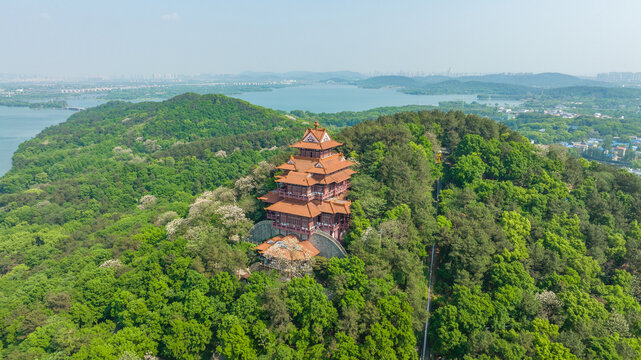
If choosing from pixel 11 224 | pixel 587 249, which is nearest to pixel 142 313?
pixel 587 249

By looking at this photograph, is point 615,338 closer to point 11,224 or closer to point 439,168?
point 439,168

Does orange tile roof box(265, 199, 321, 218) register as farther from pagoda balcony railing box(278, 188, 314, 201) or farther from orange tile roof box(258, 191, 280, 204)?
orange tile roof box(258, 191, 280, 204)

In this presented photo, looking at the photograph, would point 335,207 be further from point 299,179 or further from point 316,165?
point 316,165

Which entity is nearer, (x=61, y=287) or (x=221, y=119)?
(x=61, y=287)

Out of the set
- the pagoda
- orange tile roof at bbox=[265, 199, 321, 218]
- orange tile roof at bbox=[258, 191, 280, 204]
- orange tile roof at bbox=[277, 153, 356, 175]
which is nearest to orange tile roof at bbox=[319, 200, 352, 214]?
the pagoda

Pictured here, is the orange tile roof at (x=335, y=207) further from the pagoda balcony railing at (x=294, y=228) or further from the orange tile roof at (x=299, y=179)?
the orange tile roof at (x=299, y=179)

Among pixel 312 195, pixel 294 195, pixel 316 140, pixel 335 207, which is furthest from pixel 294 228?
pixel 316 140
